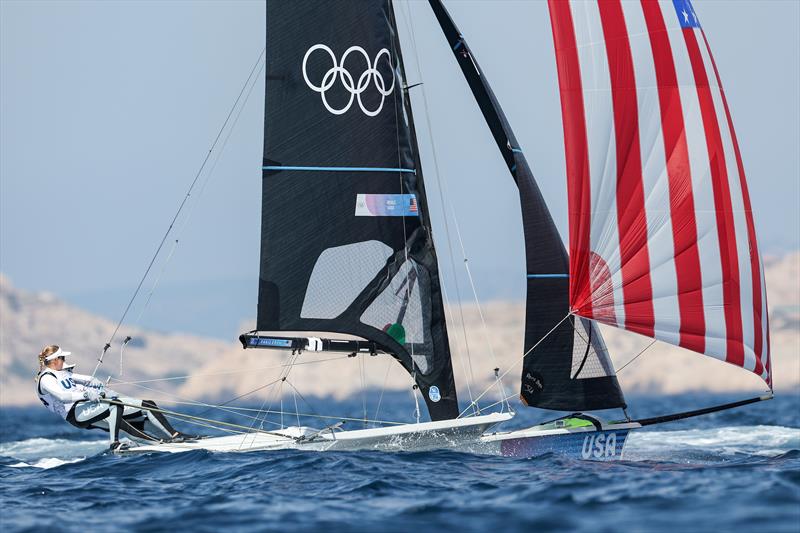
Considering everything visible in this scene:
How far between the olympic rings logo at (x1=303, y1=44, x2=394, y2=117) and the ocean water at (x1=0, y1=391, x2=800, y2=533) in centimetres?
412

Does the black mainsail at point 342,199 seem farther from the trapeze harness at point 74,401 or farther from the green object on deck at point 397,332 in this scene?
the trapeze harness at point 74,401

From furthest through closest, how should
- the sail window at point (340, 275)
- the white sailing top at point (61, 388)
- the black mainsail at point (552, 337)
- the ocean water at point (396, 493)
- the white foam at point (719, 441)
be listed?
the white foam at point (719, 441)
the sail window at point (340, 275)
the black mainsail at point (552, 337)
the white sailing top at point (61, 388)
the ocean water at point (396, 493)

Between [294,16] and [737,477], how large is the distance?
23.8ft

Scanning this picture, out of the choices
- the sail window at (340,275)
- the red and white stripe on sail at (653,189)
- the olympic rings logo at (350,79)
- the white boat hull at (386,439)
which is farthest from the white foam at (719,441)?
the olympic rings logo at (350,79)

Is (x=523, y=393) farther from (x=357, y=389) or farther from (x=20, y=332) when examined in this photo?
(x=20, y=332)

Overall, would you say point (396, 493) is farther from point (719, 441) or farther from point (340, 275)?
point (719, 441)

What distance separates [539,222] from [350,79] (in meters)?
2.83

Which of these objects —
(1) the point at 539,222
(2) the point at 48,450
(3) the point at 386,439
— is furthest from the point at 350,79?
(2) the point at 48,450

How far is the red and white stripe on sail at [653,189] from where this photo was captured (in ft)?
40.5

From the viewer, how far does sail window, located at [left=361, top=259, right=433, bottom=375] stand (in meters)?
13.8

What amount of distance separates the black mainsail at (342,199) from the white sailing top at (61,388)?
88.7 inches

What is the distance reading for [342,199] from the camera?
13773mm

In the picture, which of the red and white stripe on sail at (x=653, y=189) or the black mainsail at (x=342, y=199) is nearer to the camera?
the red and white stripe on sail at (x=653, y=189)

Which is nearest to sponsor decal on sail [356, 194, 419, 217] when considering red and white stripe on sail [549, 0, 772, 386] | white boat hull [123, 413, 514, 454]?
red and white stripe on sail [549, 0, 772, 386]
